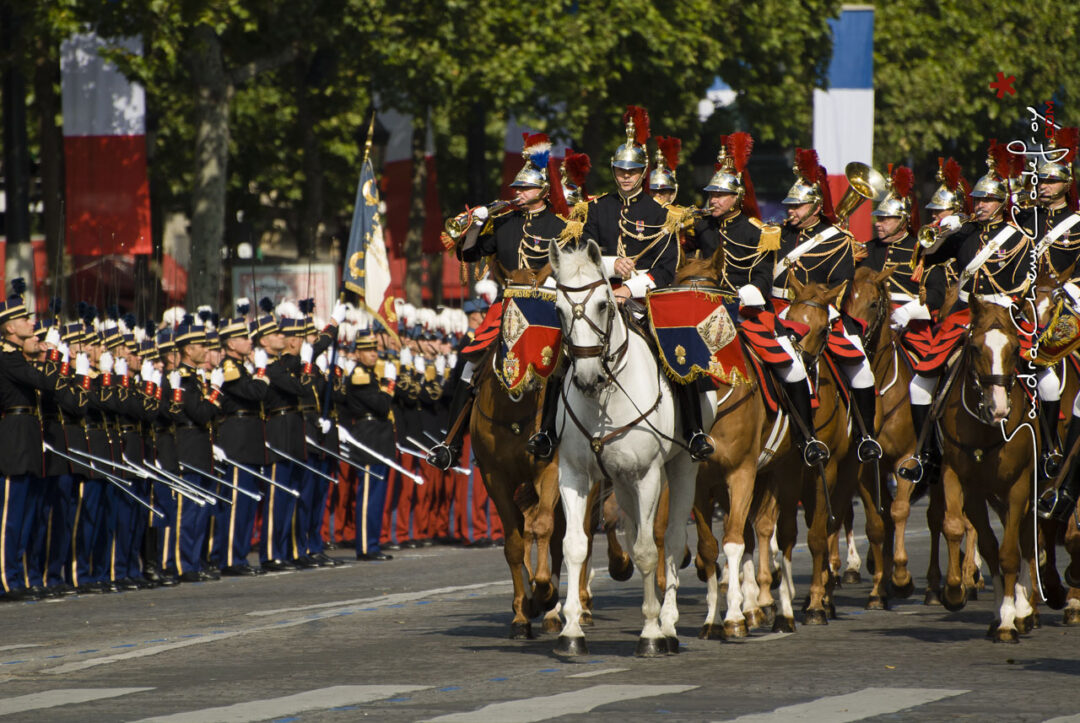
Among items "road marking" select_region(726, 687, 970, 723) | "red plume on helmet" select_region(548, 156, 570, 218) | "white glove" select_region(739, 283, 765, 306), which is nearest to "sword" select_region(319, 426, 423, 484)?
"red plume on helmet" select_region(548, 156, 570, 218)

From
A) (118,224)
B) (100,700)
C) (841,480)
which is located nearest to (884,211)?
(841,480)

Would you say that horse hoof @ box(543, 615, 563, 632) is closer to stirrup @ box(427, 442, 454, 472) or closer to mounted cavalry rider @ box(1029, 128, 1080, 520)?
stirrup @ box(427, 442, 454, 472)

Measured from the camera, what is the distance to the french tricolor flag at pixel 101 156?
27766mm

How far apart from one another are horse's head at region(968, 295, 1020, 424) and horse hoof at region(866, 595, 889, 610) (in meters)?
2.67

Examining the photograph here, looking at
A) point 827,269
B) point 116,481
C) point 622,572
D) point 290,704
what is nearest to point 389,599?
point 622,572

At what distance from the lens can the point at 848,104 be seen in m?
33.6

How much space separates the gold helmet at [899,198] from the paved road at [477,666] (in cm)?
313

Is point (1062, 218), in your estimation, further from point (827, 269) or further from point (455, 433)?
point (455, 433)

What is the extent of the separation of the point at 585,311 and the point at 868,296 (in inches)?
187

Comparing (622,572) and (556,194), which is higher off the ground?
(556,194)

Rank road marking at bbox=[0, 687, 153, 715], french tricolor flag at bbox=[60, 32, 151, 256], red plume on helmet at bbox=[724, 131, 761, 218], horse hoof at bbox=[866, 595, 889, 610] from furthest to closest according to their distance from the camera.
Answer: french tricolor flag at bbox=[60, 32, 151, 256] → horse hoof at bbox=[866, 595, 889, 610] → red plume on helmet at bbox=[724, 131, 761, 218] → road marking at bbox=[0, 687, 153, 715]

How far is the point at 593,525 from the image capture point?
13.5 m

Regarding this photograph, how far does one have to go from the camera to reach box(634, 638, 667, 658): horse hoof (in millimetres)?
12008

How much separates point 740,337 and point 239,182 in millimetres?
29706
